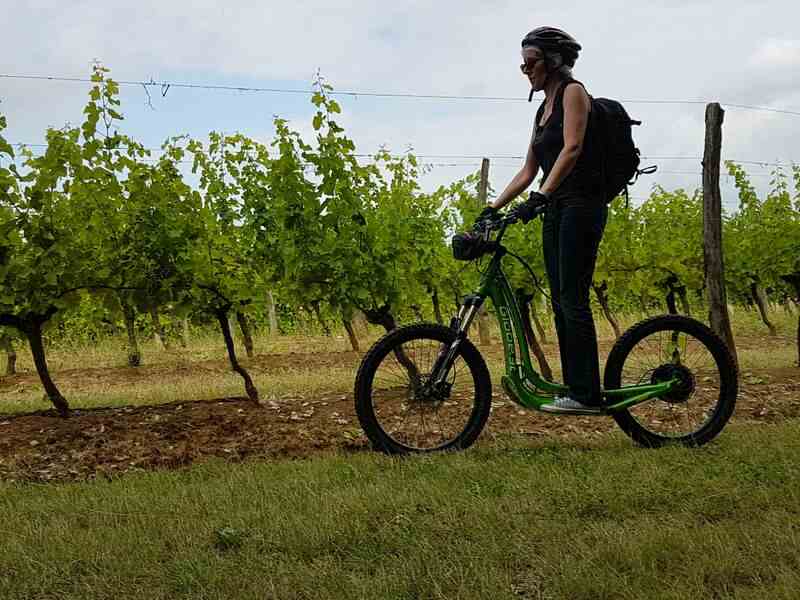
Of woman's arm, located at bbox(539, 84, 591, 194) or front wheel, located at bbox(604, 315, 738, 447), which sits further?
Answer: front wheel, located at bbox(604, 315, 738, 447)

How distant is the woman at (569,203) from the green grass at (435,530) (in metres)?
0.44

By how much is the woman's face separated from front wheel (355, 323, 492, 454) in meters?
1.38

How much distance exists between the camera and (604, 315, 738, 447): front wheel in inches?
177

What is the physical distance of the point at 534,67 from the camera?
14.0 ft

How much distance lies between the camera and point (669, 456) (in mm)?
4086

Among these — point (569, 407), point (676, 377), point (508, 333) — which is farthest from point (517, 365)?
point (676, 377)

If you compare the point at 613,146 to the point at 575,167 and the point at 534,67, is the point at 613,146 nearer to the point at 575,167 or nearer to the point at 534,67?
the point at 575,167

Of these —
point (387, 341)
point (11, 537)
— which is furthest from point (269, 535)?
point (387, 341)

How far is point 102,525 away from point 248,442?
207cm

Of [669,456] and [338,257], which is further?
[338,257]

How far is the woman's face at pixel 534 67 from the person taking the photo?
13.9ft

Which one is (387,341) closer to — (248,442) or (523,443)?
(523,443)

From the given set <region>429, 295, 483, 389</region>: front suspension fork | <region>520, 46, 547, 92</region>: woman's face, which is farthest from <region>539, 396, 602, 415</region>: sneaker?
<region>520, 46, 547, 92</region>: woman's face

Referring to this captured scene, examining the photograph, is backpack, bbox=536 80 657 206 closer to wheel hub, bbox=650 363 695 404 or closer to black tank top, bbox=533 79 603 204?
black tank top, bbox=533 79 603 204
